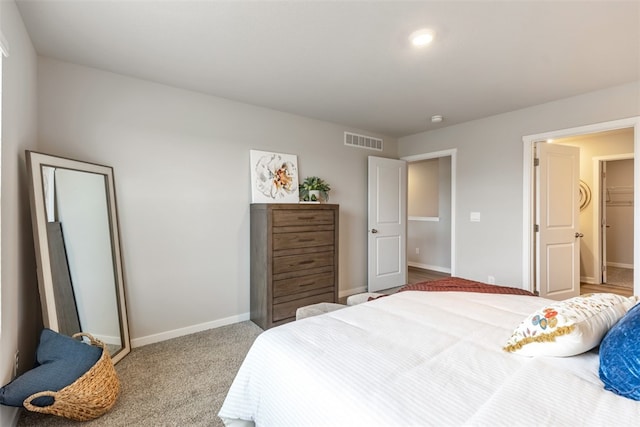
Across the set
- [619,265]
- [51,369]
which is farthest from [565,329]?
[619,265]

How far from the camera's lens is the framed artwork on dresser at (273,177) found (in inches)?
128

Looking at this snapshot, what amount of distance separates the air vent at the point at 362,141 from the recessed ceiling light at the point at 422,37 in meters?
2.09

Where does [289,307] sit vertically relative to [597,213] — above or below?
below

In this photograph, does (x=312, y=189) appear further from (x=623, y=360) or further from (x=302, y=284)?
(x=623, y=360)

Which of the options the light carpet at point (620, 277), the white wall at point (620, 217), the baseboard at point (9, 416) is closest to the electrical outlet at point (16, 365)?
the baseboard at point (9, 416)

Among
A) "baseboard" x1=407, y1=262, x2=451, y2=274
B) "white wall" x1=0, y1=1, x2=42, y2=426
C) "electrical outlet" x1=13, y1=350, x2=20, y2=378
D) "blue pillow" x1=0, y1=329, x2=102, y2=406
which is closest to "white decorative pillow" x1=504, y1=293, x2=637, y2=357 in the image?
"blue pillow" x1=0, y1=329, x2=102, y2=406

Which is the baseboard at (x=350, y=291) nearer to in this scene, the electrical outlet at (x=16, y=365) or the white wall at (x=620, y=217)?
the electrical outlet at (x=16, y=365)

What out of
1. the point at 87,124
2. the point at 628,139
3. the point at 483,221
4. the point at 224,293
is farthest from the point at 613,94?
the point at 87,124

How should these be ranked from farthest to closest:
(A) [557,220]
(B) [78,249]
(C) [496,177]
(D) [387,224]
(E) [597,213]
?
(E) [597,213] < (D) [387,224] < (C) [496,177] < (A) [557,220] < (B) [78,249]

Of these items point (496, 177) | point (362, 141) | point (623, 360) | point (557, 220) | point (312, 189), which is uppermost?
A: point (362, 141)

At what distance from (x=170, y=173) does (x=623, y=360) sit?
3.12 meters

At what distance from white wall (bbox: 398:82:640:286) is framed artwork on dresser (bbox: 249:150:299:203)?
2.22m

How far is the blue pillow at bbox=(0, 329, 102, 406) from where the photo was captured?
4.81 ft

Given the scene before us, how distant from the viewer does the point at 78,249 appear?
2.18 meters
